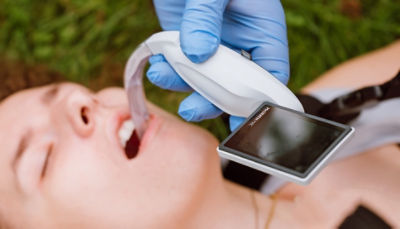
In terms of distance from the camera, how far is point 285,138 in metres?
1.07

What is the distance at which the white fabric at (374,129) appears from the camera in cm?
164

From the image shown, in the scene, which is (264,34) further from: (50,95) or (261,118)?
(50,95)

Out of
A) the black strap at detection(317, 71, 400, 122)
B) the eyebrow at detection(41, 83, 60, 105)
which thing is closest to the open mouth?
the eyebrow at detection(41, 83, 60, 105)

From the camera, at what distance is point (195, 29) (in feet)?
3.97

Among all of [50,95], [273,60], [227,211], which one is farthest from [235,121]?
[50,95]

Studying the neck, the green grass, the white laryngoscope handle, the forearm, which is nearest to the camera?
the white laryngoscope handle

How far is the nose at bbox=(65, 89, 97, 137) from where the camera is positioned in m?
1.40

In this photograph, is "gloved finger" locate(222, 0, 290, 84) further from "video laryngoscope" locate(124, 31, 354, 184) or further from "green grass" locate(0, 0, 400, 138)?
"green grass" locate(0, 0, 400, 138)

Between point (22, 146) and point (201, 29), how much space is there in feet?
2.01

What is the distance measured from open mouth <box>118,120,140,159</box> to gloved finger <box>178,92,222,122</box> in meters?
0.29

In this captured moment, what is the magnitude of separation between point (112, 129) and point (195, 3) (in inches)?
16.8

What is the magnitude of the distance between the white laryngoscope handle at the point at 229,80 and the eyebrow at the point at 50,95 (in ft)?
1.43

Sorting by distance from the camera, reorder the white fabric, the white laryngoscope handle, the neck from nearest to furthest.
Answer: the white laryngoscope handle < the neck < the white fabric

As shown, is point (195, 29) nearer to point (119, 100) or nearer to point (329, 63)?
point (119, 100)
